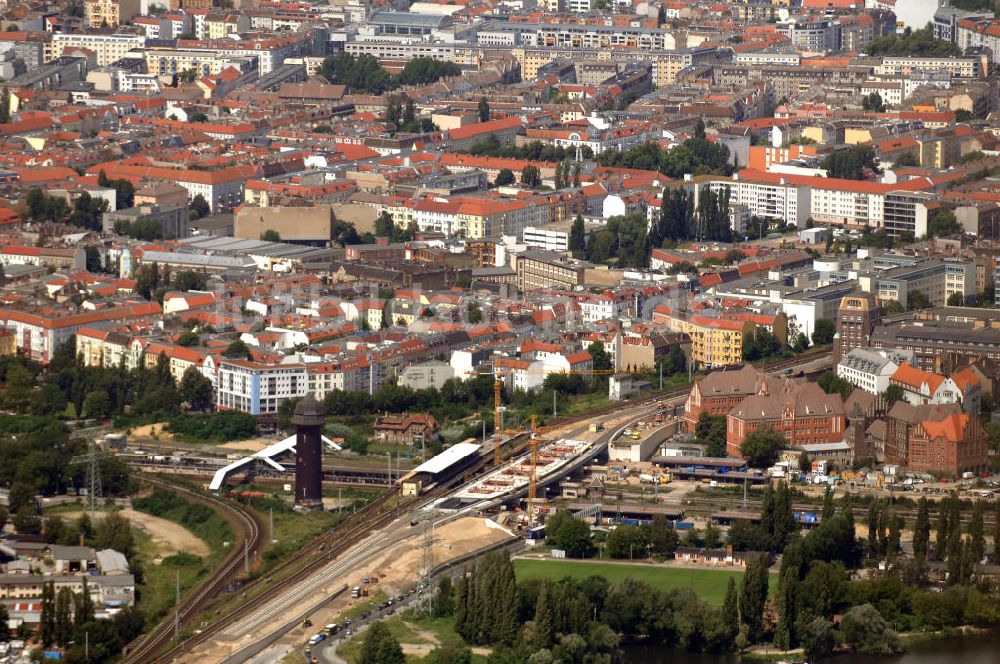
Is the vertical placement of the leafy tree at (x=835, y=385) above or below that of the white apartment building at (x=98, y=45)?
below

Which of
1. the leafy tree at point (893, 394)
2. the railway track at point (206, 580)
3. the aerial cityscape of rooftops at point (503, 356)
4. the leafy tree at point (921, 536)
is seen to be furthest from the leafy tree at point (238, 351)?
the leafy tree at point (921, 536)

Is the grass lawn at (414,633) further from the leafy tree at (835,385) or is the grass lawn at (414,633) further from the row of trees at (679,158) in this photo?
the row of trees at (679,158)

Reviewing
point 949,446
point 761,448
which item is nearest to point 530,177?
point 761,448

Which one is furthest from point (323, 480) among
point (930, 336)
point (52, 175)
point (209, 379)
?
point (52, 175)

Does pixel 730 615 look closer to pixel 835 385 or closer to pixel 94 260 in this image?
pixel 835 385

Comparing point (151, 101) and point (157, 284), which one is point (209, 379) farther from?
point (151, 101)

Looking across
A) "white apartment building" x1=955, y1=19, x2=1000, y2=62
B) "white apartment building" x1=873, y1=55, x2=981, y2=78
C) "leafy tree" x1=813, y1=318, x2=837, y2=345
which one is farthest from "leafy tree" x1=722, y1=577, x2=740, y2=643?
"white apartment building" x1=955, y1=19, x2=1000, y2=62
